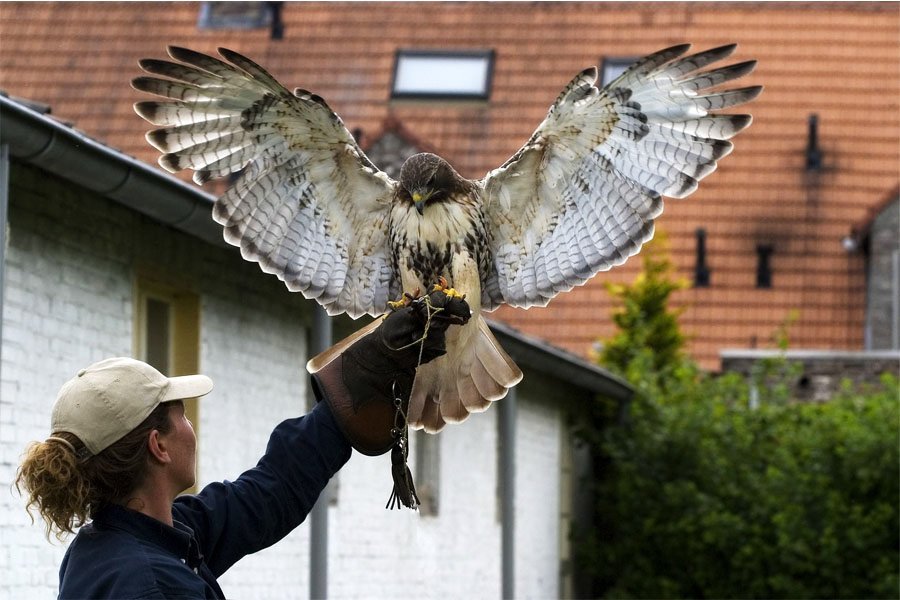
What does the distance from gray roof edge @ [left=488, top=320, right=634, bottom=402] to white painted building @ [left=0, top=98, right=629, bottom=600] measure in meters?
0.03

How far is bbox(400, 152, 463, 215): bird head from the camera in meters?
4.30

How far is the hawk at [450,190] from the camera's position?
4.22 metres

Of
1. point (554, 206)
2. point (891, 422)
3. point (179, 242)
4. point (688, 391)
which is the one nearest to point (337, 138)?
point (554, 206)

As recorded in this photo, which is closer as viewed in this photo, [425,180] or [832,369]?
[425,180]

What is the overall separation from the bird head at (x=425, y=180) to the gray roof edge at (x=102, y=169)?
1.53 m

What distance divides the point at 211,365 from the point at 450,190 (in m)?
3.88

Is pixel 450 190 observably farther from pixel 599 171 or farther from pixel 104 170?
pixel 104 170

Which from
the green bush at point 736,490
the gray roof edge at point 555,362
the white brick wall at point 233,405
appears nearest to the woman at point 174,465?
the white brick wall at point 233,405

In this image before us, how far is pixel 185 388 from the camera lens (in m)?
3.26

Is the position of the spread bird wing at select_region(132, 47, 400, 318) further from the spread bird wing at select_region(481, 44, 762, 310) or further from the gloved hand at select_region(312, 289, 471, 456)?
the gloved hand at select_region(312, 289, 471, 456)

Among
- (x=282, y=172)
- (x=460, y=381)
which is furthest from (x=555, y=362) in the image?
(x=460, y=381)

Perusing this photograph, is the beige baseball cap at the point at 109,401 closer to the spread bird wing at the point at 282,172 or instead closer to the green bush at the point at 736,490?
the spread bird wing at the point at 282,172

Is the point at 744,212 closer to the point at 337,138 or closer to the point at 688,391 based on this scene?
the point at 688,391

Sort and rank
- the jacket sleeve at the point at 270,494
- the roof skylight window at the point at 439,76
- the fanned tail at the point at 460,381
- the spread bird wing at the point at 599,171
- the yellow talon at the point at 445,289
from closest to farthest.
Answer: the jacket sleeve at the point at 270,494, the yellow talon at the point at 445,289, the fanned tail at the point at 460,381, the spread bird wing at the point at 599,171, the roof skylight window at the point at 439,76
